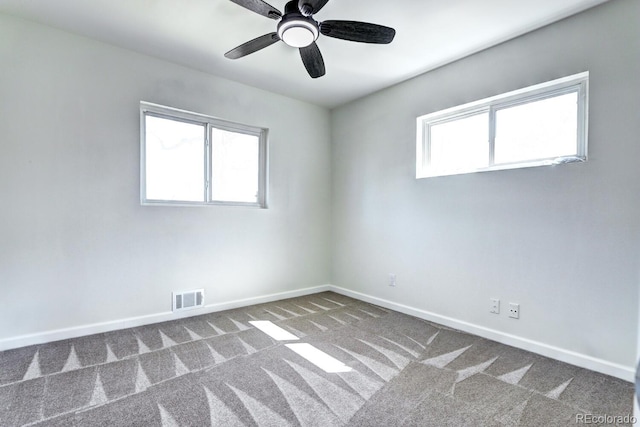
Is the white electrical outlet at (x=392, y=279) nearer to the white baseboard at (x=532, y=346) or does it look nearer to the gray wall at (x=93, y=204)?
the white baseboard at (x=532, y=346)

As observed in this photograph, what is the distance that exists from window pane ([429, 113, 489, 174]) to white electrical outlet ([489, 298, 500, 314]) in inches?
46.5

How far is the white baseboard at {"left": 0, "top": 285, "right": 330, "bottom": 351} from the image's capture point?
7.68 ft

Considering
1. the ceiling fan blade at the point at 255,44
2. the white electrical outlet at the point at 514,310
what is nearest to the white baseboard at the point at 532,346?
the white electrical outlet at the point at 514,310

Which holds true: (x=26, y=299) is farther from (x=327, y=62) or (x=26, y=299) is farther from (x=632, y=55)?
(x=632, y=55)

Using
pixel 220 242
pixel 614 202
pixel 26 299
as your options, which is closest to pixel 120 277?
pixel 26 299

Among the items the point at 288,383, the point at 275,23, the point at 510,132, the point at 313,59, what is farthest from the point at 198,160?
the point at 510,132

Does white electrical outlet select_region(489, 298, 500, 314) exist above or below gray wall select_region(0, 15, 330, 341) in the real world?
below

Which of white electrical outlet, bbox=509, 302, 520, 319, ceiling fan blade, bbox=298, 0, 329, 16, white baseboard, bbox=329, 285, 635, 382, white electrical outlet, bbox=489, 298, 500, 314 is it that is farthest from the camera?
white electrical outlet, bbox=489, 298, 500, 314

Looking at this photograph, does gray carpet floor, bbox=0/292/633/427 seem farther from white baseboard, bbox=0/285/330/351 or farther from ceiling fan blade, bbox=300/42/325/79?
ceiling fan blade, bbox=300/42/325/79

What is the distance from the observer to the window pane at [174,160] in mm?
2969

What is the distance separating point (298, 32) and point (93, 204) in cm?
221

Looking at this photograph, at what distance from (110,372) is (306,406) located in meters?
1.33

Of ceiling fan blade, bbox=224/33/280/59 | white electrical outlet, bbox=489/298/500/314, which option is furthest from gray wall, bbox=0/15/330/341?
white electrical outlet, bbox=489/298/500/314

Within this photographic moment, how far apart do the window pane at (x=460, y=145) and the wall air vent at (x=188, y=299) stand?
9.00 feet
